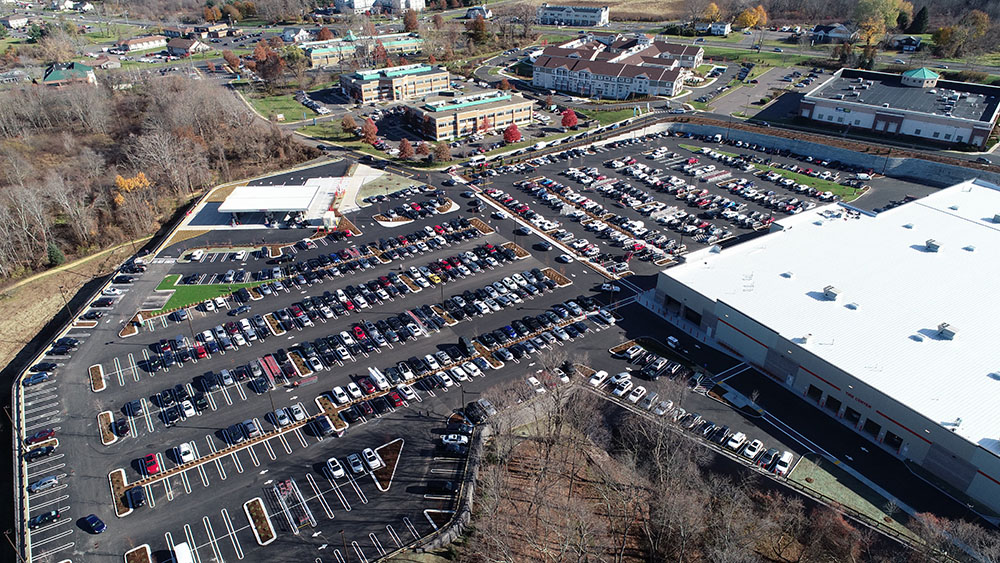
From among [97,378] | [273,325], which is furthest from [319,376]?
[97,378]

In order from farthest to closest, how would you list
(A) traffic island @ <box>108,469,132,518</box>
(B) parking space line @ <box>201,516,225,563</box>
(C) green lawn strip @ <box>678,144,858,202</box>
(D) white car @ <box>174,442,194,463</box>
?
1. (C) green lawn strip @ <box>678,144,858,202</box>
2. (D) white car @ <box>174,442,194,463</box>
3. (A) traffic island @ <box>108,469,132,518</box>
4. (B) parking space line @ <box>201,516,225,563</box>

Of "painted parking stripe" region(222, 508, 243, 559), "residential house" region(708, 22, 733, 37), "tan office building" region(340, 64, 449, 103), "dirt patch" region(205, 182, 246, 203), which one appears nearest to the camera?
"painted parking stripe" region(222, 508, 243, 559)

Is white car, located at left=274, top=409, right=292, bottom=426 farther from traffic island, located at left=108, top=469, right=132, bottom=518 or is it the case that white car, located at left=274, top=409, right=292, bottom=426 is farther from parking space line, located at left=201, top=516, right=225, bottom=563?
traffic island, located at left=108, top=469, right=132, bottom=518

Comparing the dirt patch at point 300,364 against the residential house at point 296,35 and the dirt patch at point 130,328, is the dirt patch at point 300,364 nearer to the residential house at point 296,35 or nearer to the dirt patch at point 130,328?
the dirt patch at point 130,328

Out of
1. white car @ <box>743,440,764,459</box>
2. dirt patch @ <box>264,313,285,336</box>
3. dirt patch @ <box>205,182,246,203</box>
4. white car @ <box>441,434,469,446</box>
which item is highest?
dirt patch @ <box>205,182,246,203</box>

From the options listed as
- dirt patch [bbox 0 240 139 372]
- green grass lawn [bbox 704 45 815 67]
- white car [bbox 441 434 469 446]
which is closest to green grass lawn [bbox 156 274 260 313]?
dirt patch [bbox 0 240 139 372]

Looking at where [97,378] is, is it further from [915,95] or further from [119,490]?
[915,95]
